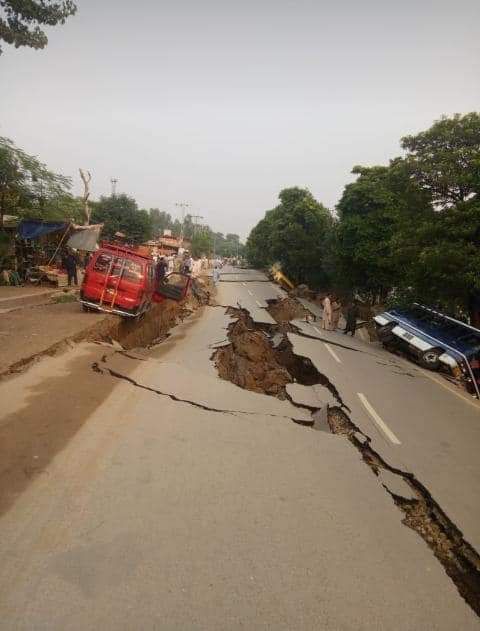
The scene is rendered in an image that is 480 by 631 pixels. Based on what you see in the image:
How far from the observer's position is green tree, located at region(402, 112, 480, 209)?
11.3 metres

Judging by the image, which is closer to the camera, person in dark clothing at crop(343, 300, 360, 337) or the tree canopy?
the tree canopy

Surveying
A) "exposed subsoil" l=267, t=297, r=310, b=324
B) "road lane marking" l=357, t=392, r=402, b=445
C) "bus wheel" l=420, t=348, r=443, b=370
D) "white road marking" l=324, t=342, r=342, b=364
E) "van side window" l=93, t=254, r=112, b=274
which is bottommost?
"exposed subsoil" l=267, t=297, r=310, b=324

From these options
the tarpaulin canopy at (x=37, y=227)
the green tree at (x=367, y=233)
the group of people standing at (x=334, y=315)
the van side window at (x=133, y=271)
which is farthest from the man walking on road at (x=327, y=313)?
the tarpaulin canopy at (x=37, y=227)

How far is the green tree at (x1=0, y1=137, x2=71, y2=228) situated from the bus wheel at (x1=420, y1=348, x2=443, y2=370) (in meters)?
17.2

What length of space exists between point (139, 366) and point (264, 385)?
2.56 metres

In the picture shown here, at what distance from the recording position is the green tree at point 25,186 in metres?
16.6

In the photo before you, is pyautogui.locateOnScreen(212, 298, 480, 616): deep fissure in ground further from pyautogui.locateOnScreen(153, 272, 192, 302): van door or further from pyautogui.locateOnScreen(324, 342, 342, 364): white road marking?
pyautogui.locateOnScreen(153, 272, 192, 302): van door

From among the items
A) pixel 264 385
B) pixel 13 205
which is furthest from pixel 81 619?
pixel 13 205

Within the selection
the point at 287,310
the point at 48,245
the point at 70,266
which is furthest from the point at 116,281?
the point at 48,245

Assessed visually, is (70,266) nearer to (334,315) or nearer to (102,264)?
(102,264)

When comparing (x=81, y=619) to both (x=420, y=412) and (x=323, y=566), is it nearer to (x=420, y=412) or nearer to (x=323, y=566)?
(x=323, y=566)

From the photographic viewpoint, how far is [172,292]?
1477 centimetres

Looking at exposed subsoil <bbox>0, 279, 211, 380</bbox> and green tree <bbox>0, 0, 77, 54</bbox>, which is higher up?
green tree <bbox>0, 0, 77, 54</bbox>

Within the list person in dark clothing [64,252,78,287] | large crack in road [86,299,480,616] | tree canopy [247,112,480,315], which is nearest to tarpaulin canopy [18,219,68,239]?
person in dark clothing [64,252,78,287]
